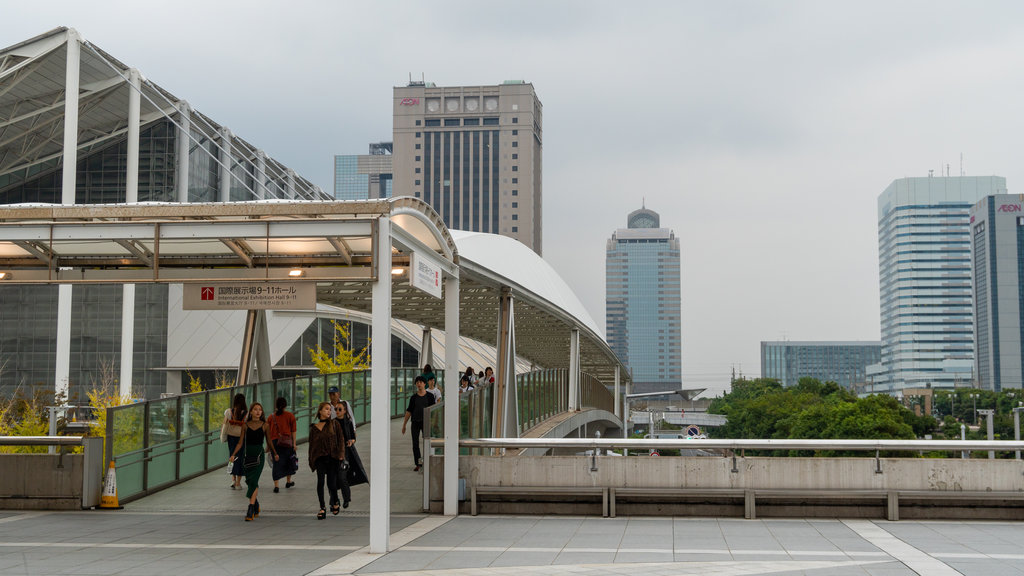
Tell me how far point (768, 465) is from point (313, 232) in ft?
21.9

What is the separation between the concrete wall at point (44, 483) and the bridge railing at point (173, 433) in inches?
20.2

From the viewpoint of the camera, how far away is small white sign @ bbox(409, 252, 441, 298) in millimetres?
11630

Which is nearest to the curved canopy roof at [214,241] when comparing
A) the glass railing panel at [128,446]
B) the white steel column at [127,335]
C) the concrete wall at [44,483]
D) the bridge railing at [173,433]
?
the glass railing panel at [128,446]

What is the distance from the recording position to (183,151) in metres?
53.7

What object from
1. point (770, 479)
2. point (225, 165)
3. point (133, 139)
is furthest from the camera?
point (225, 165)

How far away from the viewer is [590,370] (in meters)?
67.6

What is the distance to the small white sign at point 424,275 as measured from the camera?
1163cm

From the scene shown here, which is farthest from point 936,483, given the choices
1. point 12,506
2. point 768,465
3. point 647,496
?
point 12,506

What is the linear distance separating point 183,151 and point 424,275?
4551cm

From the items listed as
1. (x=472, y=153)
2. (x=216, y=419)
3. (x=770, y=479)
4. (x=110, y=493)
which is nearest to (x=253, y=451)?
(x=110, y=493)

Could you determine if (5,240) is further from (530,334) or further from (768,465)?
(530,334)

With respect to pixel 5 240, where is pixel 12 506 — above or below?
below

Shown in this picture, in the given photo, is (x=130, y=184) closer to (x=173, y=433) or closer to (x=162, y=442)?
(x=173, y=433)

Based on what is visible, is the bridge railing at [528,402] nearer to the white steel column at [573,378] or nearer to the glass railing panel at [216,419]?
the white steel column at [573,378]
